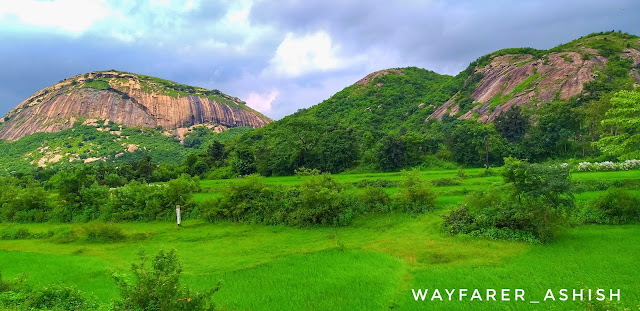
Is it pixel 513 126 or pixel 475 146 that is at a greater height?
pixel 513 126

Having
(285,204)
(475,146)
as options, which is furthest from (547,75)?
(285,204)

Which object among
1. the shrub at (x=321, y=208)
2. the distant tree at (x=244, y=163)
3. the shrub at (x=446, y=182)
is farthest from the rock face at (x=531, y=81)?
the shrub at (x=321, y=208)

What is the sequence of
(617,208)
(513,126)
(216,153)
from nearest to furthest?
1. (617,208)
2. (513,126)
3. (216,153)

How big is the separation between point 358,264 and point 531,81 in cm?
6017

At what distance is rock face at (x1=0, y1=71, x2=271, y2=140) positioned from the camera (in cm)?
10531

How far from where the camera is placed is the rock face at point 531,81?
51.6 m

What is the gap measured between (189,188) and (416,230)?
17.1 meters

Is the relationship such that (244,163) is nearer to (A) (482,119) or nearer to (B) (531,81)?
(A) (482,119)

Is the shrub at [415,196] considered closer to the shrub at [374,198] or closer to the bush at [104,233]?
the shrub at [374,198]

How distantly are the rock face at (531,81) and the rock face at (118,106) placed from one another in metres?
89.7

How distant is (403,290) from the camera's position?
32.8ft

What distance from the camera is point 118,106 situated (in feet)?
363

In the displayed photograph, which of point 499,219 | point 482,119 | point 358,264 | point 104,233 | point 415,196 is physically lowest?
point 104,233

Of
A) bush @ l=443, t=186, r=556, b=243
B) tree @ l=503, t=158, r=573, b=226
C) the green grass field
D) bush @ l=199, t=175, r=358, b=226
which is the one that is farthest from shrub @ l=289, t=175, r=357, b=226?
tree @ l=503, t=158, r=573, b=226
